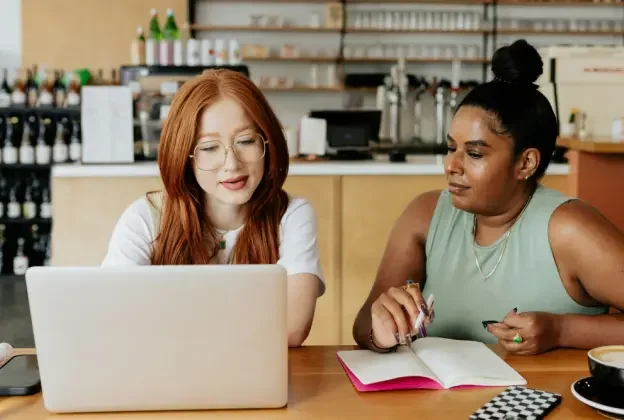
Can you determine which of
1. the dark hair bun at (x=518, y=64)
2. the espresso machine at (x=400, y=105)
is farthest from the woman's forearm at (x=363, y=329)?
the espresso machine at (x=400, y=105)

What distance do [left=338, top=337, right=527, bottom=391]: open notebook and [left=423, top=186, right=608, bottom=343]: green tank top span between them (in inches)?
9.7

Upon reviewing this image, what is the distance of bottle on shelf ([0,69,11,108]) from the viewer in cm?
594

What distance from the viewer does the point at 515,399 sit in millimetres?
1131

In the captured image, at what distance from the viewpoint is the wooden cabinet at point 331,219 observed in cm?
354

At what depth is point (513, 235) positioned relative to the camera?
163cm

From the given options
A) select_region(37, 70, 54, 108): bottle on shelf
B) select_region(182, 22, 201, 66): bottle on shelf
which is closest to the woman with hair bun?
select_region(182, 22, 201, 66): bottle on shelf

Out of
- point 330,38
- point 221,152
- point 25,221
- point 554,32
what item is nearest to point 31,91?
point 25,221

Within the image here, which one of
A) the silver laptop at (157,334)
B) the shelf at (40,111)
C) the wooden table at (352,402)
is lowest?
the wooden table at (352,402)

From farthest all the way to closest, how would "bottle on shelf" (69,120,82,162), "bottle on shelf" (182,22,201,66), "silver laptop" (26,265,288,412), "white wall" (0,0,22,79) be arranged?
"white wall" (0,0,22,79) → "bottle on shelf" (69,120,82,162) → "bottle on shelf" (182,22,201,66) → "silver laptop" (26,265,288,412)

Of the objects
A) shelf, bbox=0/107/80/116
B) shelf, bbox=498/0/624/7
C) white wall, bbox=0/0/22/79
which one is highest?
shelf, bbox=498/0/624/7

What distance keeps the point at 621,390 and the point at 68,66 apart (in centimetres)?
602

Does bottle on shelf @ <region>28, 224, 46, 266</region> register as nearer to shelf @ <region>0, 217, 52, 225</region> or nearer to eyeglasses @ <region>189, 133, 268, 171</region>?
shelf @ <region>0, 217, 52, 225</region>

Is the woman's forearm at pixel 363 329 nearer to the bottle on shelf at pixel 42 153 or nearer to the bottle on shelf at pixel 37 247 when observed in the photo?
the bottle on shelf at pixel 42 153

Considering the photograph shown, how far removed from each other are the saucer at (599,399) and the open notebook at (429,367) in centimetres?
10
